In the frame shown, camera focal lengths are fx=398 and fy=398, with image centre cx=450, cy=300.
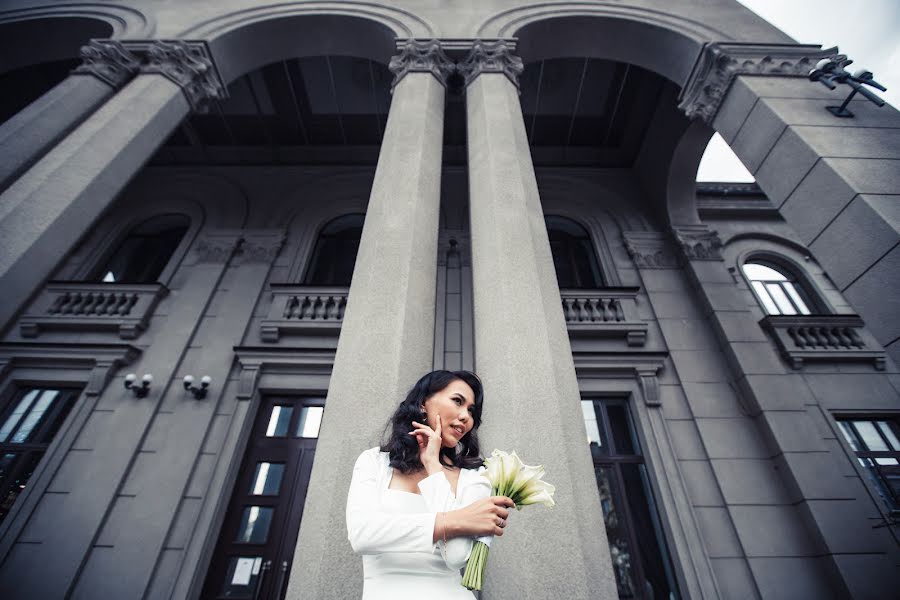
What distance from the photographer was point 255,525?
573 centimetres

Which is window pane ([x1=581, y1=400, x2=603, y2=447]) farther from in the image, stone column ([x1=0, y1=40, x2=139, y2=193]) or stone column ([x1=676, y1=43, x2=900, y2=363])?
stone column ([x1=0, y1=40, x2=139, y2=193])

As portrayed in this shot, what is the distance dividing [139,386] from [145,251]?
176 inches

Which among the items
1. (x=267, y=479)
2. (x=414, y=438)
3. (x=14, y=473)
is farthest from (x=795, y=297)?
(x=14, y=473)

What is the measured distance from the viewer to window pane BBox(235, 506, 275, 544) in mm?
5621

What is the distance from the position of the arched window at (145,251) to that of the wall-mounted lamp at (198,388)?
368cm

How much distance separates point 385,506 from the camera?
1.41 metres

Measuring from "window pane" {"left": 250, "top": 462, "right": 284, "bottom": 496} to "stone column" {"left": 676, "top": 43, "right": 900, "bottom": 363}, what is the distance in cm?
735

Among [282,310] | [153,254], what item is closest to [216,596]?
[282,310]

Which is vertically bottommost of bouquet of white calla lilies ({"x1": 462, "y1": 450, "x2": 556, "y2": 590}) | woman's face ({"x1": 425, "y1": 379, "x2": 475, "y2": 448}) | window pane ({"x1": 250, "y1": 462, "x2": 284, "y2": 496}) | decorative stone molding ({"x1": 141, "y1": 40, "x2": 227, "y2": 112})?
bouquet of white calla lilies ({"x1": 462, "y1": 450, "x2": 556, "y2": 590})

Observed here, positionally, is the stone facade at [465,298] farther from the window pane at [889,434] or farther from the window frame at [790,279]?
the window pane at [889,434]

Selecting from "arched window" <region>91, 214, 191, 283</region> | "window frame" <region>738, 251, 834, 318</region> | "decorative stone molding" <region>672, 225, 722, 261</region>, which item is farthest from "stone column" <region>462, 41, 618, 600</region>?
"arched window" <region>91, 214, 191, 283</region>

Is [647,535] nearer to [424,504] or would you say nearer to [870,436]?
[870,436]

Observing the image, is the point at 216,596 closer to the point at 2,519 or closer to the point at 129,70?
the point at 2,519

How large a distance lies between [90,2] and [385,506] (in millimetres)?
10716
